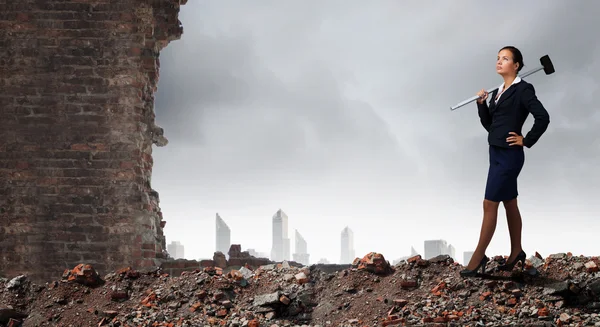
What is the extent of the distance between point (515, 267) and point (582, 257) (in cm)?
59

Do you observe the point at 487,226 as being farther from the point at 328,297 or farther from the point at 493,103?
the point at 328,297

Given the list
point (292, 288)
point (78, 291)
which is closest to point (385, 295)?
point (292, 288)

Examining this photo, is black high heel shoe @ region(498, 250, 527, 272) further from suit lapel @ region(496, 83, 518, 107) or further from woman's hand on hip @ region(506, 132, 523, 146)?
suit lapel @ region(496, 83, 518, 107)

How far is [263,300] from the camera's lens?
17.0 ft

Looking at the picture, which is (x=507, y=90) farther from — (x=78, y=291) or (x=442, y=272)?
(x=78, y=291)

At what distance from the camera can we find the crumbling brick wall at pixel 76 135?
816cm

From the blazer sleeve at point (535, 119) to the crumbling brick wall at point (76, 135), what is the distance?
5.01 meters

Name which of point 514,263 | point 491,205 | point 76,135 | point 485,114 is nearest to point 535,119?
point 485,114

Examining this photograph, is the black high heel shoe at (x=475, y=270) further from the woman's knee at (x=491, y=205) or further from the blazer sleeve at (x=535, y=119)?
the blazer sleeve at (x=535, y=119)

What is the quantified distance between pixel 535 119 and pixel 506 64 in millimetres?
473

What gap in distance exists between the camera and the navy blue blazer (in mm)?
4680

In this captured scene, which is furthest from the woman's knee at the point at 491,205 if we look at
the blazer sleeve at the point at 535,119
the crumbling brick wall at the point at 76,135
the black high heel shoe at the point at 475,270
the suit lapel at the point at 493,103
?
the crumbling brick wall at the point at 76,135

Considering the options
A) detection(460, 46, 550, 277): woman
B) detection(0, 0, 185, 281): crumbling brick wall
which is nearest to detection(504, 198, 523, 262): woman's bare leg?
detection(460, 46, 550, 277): woman

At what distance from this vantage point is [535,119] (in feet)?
15.5
